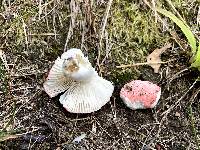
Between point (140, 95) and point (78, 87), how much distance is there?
13.3 inches

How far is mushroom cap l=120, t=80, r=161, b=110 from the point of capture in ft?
8.09

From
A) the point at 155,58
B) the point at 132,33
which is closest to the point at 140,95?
the point at 155,58

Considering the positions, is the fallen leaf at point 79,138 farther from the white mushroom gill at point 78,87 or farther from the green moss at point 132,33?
the green moss at point 132,33

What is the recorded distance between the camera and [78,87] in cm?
247

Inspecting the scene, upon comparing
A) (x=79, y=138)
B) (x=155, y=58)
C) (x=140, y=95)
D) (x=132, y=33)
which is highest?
(x=132, y=33)

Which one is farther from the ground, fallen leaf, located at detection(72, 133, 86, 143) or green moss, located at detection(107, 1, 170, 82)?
green moss, located at detection(107, 1, 170, 82)

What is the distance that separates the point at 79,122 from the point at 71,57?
37cm

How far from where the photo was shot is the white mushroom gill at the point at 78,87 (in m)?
2.40

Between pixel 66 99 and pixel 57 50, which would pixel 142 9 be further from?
pixel 66 99

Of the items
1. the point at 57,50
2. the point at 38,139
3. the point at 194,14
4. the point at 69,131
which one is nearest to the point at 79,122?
the point at 69,131

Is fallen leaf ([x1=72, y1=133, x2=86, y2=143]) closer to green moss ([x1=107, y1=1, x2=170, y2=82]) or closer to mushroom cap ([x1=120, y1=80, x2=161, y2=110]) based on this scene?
mushroom cap ([x1=120, y1=80, x2=161, y2=110])

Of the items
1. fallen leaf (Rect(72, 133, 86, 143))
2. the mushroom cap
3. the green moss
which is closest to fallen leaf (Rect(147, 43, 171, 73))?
the green moss

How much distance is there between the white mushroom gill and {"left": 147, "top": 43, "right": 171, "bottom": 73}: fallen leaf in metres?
0.30

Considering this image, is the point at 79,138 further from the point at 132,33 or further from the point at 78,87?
the point at 132,33
